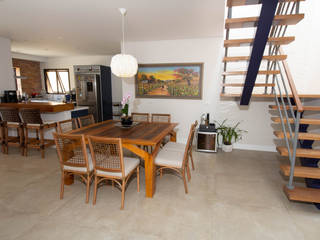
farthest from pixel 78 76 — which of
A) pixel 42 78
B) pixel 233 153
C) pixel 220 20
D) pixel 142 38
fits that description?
pixel 233 153

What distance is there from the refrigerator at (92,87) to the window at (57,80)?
4.60 feet

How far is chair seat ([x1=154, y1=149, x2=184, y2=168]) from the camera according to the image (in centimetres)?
252

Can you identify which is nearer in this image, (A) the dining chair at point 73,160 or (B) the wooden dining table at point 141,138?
(A) the dining chair at point 73,160

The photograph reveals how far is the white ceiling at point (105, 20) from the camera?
8.46 ft

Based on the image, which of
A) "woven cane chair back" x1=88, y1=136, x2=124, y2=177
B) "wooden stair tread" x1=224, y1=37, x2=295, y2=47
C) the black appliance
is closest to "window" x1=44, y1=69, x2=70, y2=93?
the black appliance

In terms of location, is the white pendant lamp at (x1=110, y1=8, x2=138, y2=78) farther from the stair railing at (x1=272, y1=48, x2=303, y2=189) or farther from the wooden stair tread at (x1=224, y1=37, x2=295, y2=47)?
the stair railing at (x1=272, y1=48, x2=303, y2=189)

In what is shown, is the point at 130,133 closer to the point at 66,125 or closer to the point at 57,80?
the point at 66,125

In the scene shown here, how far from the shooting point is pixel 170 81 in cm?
459

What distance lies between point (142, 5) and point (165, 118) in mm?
2010

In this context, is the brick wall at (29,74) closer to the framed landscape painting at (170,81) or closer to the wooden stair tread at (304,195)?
the framed landscape painting at (170,81)

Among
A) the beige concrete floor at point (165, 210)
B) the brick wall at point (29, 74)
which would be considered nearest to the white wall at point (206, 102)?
the beige concrete floor at point (165, 210)

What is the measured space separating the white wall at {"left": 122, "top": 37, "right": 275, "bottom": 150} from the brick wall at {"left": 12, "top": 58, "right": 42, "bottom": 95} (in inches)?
179

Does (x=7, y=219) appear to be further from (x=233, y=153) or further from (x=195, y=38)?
(x=195, y=38)

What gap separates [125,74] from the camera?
2.87m
